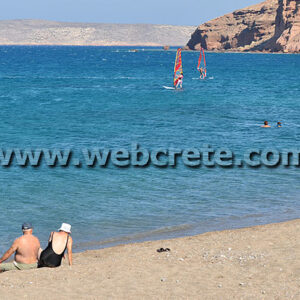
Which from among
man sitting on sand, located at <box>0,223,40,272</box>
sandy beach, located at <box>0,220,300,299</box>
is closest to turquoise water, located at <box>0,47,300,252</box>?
sandy beach, located at <box>0,220,300,299</box>

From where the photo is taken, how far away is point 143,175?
82.2 ft

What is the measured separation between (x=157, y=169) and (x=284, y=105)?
3168 centimetres

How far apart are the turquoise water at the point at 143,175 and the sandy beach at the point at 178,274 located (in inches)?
104

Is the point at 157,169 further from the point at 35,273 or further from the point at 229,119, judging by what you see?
the point at 229,119

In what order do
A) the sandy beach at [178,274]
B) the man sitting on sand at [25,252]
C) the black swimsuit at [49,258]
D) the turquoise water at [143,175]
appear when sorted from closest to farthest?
the sandy beach at [178,274]
the man sitting on sand at [25,252]
the black swimsuit at [49,258]
the turquoise water at [143,175]

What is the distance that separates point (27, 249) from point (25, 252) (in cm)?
9

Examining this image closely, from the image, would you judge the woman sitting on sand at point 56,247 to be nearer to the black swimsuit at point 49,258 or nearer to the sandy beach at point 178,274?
the black swimsuit at point 49,258

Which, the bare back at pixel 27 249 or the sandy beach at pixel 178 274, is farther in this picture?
the bare back at pixel 27 249

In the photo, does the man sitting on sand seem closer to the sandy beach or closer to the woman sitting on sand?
the woman sitting on sand

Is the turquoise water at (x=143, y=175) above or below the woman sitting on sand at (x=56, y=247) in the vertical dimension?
above

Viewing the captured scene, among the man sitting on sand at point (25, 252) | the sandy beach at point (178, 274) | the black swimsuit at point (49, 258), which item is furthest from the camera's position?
the black swimsuit at point (49, 258)

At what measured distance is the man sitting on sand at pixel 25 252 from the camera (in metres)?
12.4

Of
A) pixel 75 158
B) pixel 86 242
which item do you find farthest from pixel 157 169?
pixel 86 242

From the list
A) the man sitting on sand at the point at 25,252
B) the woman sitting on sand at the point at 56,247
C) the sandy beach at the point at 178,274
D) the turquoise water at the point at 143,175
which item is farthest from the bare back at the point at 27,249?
the turquoise water at the point at 143,175
